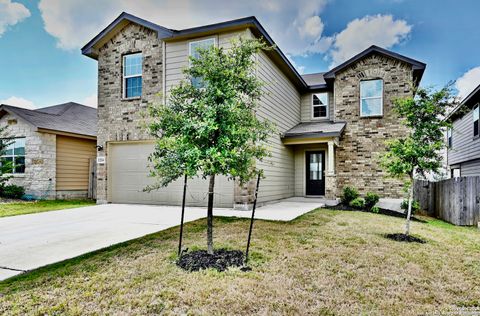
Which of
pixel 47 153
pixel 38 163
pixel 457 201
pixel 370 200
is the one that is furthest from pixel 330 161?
pixel 38 163

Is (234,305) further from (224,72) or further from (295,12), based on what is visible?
(295,12)

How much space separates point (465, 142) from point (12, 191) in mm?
20665

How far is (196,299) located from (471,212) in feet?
Answer: 29.4

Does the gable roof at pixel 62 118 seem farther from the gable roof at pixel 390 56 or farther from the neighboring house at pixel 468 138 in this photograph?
the neighboring house at pixel 468 138

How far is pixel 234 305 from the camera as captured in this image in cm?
310

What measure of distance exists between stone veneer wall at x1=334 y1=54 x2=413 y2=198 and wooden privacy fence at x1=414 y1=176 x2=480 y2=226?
1543 mm

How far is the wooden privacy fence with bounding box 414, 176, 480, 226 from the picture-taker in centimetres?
876

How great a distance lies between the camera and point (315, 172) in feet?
45.9

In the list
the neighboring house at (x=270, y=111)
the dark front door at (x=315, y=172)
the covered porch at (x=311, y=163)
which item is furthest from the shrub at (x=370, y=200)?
the dark front door at (x=315, y=172)

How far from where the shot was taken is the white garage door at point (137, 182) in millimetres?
10570

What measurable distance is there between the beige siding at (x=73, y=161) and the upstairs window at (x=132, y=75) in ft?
14.6

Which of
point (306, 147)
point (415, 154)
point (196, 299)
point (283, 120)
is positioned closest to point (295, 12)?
point (283, 120)

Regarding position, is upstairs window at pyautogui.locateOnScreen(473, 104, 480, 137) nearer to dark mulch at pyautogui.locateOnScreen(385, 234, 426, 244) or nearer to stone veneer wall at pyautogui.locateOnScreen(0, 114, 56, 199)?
dark mulch at pyautogui.locateOnScreen(385, 234, 426, 244)

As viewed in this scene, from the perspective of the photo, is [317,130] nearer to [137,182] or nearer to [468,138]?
[137,182]
